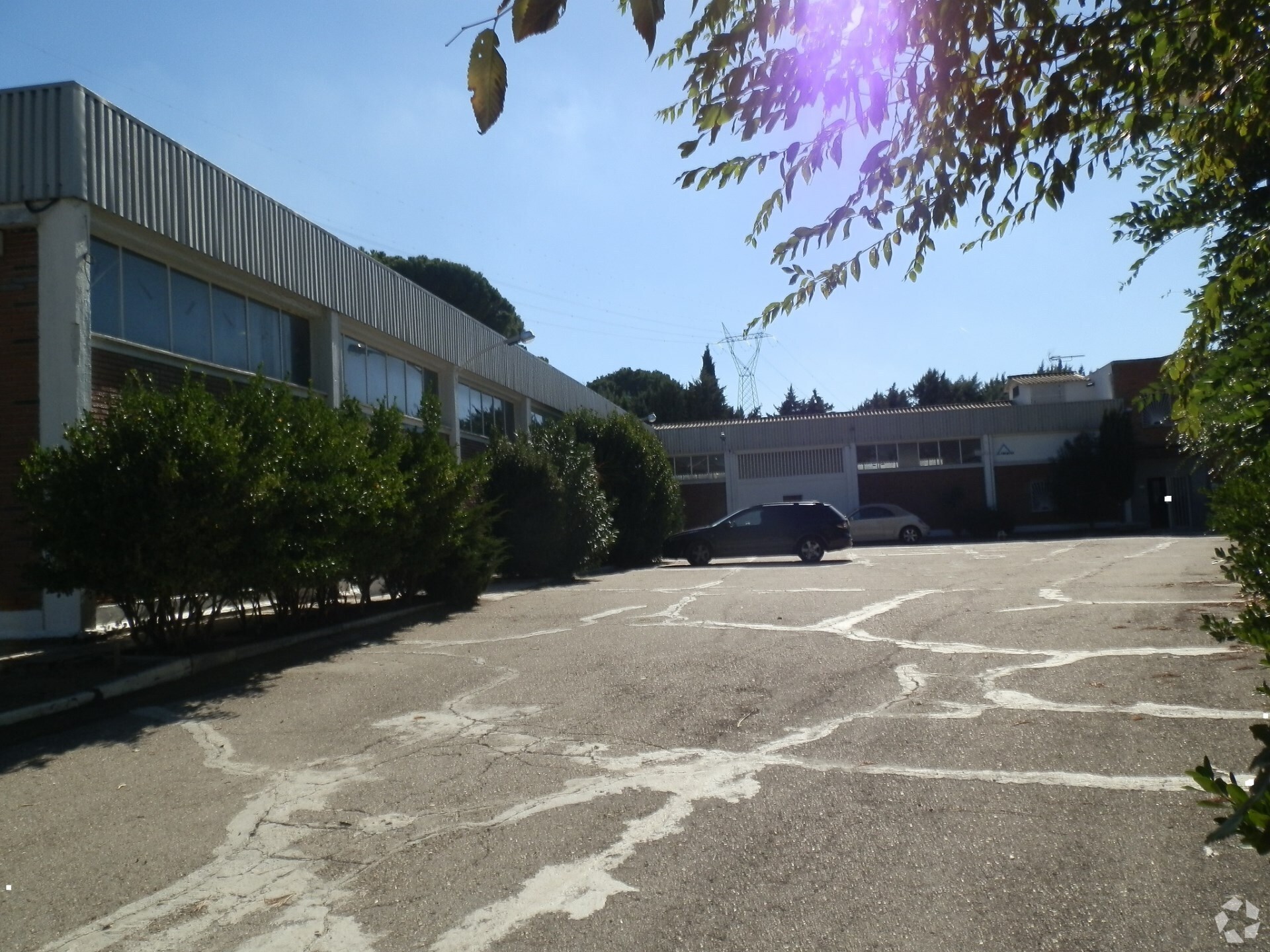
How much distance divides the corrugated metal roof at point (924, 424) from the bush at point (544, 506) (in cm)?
2016

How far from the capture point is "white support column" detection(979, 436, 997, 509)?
1688 inches

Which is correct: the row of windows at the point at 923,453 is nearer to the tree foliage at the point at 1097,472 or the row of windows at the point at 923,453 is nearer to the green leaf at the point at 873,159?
the tree foliage at the point at 1097,472

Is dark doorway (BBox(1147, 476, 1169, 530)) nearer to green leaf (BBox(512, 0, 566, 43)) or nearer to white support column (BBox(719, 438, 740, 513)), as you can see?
white support column (BBox(719, 438, 740, 513))

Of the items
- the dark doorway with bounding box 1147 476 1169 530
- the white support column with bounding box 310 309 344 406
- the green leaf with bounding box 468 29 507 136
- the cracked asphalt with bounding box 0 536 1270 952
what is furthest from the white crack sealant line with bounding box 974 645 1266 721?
the dark doorway with bounding box 1147 476 1169 530

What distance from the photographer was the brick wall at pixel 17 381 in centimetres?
1216

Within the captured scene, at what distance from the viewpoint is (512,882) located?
4734mm

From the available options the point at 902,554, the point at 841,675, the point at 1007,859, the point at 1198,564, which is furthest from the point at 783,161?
the point at 902,554

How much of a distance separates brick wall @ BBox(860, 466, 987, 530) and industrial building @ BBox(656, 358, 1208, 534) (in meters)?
0.03

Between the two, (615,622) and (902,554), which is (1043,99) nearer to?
(615,622)

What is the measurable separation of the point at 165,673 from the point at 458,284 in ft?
137

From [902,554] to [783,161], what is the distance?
23966 mm

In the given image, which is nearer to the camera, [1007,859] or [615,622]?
[1007,859]

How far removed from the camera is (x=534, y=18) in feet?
8.50

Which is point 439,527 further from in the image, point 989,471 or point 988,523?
point 989,471
